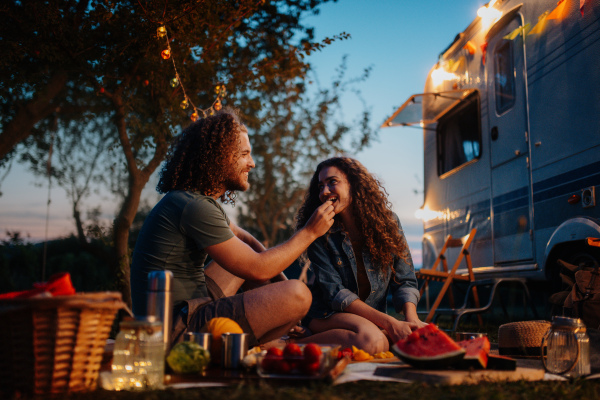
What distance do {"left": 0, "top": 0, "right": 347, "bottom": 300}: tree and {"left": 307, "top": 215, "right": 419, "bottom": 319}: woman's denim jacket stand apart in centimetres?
258

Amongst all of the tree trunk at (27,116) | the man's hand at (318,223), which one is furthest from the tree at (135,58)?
the man's hand at (318,223)

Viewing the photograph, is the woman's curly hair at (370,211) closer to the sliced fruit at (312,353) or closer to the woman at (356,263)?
the woman at (356,263)

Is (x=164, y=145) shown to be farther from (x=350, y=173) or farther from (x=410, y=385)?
(x=410, y=385)

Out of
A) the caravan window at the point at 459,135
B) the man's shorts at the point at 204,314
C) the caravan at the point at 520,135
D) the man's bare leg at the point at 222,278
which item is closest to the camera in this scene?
the man's shorts at the point at 204,314

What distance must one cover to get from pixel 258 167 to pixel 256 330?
1357 cm

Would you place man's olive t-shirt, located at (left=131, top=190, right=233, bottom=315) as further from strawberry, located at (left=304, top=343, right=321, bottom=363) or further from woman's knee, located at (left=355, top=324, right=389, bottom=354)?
woman's knee, located at (left=355, top=324, right=389, bottom=354)

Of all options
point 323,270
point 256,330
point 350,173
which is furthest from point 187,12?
point 256,330

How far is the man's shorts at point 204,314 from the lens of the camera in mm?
2916

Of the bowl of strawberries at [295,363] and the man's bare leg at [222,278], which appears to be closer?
the bowl of strawberries at [295,363]

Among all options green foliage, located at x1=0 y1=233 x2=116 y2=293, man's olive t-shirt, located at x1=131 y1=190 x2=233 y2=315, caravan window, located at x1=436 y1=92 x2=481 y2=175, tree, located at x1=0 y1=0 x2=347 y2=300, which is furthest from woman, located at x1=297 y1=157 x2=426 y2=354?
green foliage, located at x1=0 y1=233 x2=116 y2=293

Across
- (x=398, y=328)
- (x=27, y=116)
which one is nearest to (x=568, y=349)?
(x=398, y=328)

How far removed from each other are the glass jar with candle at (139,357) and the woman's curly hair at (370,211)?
2.04 metres

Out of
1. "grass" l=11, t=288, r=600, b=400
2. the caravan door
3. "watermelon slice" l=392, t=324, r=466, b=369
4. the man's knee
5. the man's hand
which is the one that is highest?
the caravan door

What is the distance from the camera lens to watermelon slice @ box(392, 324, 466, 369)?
2.46m
